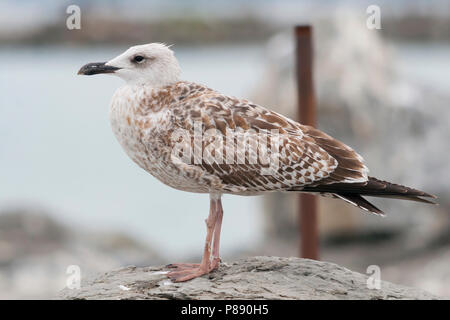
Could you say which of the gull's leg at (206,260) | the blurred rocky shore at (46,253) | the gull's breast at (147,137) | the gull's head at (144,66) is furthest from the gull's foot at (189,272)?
the blurred rocky shore at (46,253)

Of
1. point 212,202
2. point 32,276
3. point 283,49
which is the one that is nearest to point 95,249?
point 32,276

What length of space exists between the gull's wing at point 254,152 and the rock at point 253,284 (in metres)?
0.66

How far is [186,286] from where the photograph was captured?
4.93m

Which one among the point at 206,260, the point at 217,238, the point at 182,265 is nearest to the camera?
the point at 206,260

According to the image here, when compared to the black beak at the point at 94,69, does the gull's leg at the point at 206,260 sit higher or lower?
lower

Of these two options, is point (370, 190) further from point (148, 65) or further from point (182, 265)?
point (148, 65)

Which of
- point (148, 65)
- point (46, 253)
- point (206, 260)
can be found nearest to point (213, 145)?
point (148, 65)

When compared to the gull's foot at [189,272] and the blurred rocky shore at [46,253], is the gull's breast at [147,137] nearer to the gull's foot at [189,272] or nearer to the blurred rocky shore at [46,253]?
the gull's foot at [189,272]

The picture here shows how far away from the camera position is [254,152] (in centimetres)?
489

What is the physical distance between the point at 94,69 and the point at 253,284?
1.87 metres

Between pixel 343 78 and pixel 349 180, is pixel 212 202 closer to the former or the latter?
pixel 349 180

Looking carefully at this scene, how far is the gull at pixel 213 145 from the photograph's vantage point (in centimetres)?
484

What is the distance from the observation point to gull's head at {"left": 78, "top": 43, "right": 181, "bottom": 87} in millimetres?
4906

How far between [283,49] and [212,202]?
5461 mm
